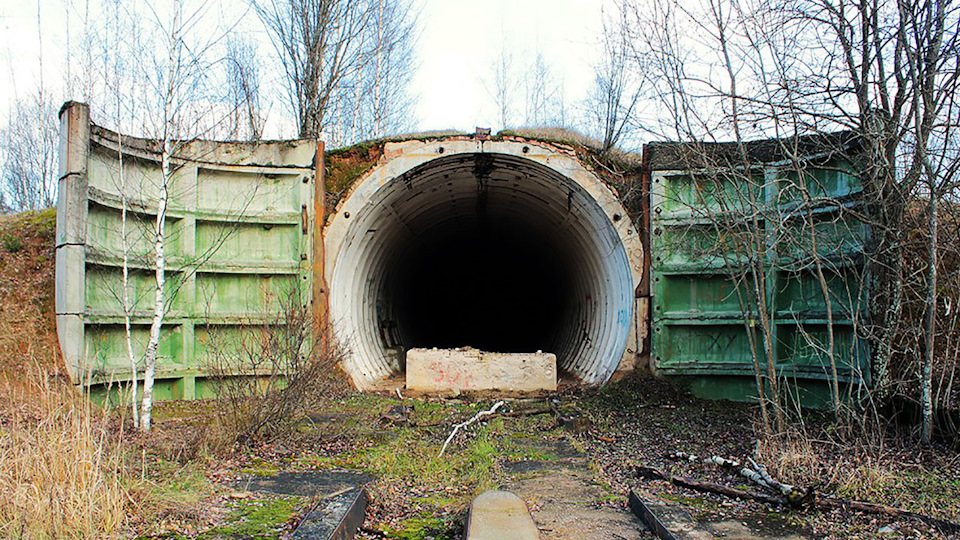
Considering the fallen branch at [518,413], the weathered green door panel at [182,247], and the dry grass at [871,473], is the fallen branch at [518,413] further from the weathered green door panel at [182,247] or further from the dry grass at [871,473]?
the dry grass at [871,473]

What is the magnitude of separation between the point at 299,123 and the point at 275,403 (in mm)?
13172

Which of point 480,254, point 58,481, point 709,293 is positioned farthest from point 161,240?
point 480,254

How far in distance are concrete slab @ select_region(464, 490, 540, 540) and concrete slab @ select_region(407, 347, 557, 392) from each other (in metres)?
6.30

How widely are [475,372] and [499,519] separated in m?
6.91

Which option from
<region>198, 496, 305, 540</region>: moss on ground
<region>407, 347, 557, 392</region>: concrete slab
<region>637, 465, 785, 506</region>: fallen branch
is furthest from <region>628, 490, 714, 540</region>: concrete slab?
<region>407, 347, 557, 392</region>: concrete slab

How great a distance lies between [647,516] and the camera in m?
4.79

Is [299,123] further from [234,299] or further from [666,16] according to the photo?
[666,16]

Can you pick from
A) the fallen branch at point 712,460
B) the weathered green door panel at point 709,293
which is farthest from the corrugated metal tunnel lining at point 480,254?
the fallen branch at point 712,460

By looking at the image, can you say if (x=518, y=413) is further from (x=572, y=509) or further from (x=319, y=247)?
(x=572, y=509)

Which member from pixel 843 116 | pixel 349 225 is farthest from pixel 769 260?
pixel 349 225

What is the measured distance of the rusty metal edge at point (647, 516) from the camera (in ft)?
14.4

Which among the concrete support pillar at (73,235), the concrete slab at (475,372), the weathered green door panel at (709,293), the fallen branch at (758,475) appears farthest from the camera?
the concrete slab at (475,372)

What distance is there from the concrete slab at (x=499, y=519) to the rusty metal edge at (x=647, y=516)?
0.79m

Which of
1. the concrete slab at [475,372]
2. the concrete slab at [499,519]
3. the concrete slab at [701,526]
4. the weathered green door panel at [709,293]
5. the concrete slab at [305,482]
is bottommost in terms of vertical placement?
the concrete slab at [305,482]
